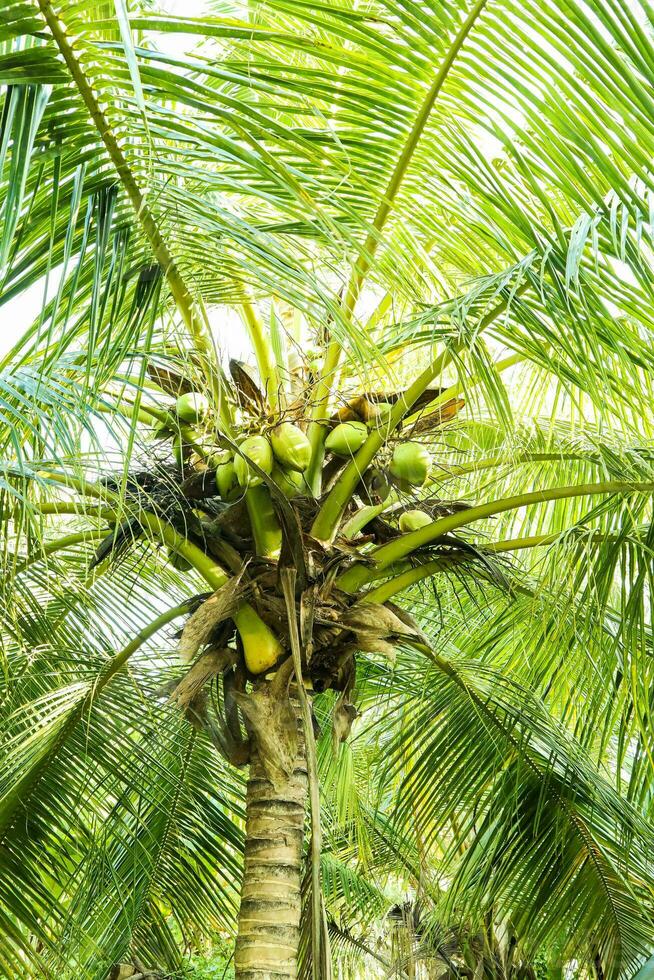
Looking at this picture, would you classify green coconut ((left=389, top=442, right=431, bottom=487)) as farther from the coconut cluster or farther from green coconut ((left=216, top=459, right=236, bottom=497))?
green coconut ((left=216, top=459, right=236, bottom=497))

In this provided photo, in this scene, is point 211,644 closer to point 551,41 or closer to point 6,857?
point 6,857

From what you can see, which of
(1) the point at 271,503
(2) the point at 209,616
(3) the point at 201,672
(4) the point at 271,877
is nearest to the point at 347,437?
(1) the point at 271,503

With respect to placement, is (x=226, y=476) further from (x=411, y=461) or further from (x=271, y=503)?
(x=411, y=461)

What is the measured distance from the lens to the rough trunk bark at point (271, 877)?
8.59 ft

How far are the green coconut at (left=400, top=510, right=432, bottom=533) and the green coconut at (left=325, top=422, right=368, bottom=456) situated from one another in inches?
12.5

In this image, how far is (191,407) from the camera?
9.21 feet

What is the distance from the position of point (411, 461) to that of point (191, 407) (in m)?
0.67

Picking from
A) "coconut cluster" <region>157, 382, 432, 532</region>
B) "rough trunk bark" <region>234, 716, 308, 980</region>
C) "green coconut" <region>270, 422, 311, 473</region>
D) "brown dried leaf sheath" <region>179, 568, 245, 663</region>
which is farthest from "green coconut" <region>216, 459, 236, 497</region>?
"rough trunk bark" <region>234, 716, 308, 980</region>

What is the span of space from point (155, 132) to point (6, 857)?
2418mm

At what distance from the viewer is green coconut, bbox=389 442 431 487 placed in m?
2.87

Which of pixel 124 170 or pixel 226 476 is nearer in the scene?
pixel 124 170

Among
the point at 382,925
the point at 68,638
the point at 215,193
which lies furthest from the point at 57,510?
the point at 382,925

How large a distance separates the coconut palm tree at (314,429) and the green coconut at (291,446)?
0.01m

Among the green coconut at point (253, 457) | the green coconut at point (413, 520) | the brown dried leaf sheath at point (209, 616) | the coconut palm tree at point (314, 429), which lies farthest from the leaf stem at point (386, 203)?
the brown dried leaf sheath at point (209, 616)
